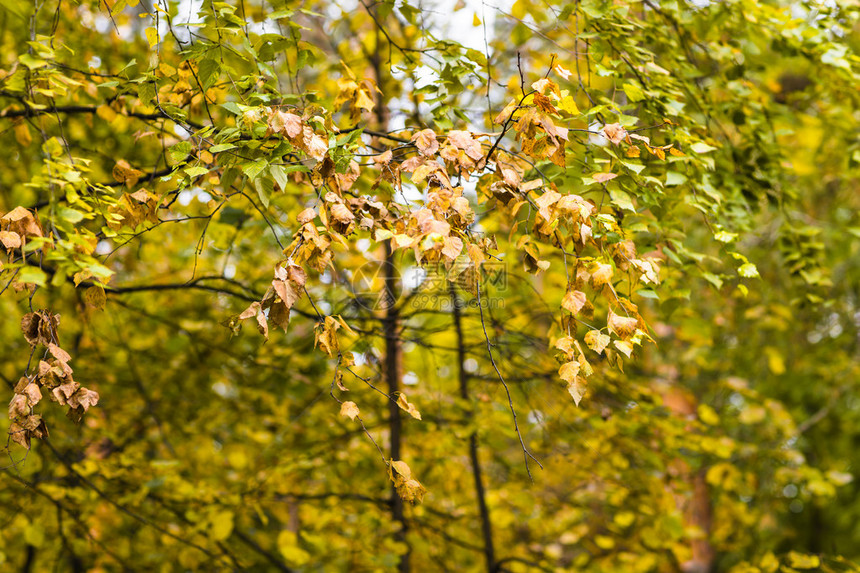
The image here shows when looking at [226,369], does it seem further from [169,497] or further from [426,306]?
[426,306]

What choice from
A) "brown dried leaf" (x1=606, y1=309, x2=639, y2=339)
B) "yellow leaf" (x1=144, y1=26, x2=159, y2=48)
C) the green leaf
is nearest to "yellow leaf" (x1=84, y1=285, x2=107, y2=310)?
the green leaf

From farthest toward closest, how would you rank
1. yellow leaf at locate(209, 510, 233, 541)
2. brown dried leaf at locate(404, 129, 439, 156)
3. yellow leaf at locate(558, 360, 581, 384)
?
1. yellow leaf at locate(209, 510, 233, 541)
2. brown dried leaf at locate(404, 129, 439, 156)
3. yellow leaf at locate(558, 360, 581, 384)

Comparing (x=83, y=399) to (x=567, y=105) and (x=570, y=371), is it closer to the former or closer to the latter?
(x=570, y=371)

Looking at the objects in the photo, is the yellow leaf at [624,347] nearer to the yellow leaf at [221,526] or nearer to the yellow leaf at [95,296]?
the yellow leaf at [95,296]

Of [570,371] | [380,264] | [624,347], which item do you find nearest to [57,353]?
[570,371]

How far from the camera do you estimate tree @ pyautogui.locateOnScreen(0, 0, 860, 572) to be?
1613mm

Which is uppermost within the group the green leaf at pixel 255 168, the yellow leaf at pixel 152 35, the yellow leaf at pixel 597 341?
the yellow leaf at pixel 152 35

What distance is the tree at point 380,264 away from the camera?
161 centimetres

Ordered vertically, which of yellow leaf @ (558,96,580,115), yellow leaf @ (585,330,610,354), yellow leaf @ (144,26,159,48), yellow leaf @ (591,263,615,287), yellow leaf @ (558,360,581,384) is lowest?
yellow leaf @ (558,360,581,384)

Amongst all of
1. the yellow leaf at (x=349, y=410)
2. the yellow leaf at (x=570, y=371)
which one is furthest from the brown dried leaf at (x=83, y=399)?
the yellow leaf at (x=570, y=371)

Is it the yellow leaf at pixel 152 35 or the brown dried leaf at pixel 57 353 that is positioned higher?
the yellow leaf at pixel 152 35

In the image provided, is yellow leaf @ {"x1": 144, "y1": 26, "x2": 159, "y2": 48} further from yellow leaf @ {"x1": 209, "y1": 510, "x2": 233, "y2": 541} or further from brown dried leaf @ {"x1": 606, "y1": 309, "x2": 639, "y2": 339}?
yellow leaf @ {"x1": 209, "y1": 510, "x2": 233, "y2": 541}

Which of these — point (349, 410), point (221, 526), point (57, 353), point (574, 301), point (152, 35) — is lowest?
point (221, 526)

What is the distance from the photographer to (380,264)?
Answer: 12.1ft
